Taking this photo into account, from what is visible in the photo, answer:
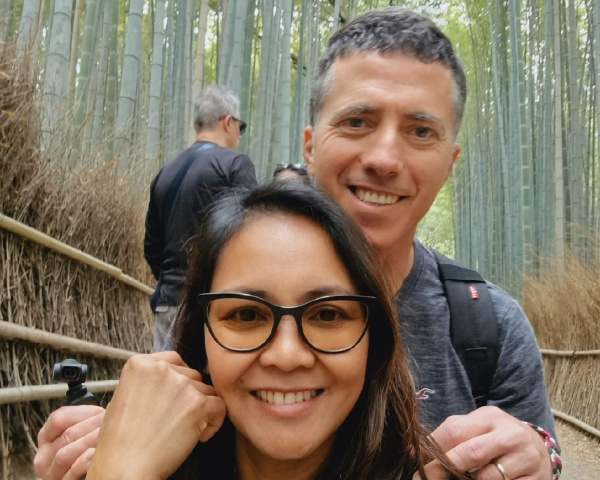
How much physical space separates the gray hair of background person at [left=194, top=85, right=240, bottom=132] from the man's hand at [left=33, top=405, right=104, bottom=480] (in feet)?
8.04

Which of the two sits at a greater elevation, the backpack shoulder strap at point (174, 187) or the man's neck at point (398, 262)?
the backpack shoulder strap at point (174, 187)

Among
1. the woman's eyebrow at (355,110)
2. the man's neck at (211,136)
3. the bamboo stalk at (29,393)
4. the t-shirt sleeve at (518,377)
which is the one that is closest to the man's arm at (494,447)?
the t-shirt sleeve at (518,377)

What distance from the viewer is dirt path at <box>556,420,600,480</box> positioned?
4369 mm

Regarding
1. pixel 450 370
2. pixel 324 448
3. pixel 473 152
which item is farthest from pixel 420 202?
pixel 473 152

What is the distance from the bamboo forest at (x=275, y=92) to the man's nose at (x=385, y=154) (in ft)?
3.09

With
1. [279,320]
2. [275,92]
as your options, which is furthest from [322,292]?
[275,92]

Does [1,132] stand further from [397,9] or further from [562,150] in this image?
[562,150]

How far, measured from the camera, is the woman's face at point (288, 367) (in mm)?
961

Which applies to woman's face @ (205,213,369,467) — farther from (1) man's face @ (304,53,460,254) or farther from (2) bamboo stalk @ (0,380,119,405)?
(2) bamboo stalk @ (0,380,119,405)

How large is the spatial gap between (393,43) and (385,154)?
228mm

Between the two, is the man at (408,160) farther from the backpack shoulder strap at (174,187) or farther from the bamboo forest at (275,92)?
the backpack shoulder strap at (174,187)

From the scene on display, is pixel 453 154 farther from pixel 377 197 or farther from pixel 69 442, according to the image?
pixel 69 442

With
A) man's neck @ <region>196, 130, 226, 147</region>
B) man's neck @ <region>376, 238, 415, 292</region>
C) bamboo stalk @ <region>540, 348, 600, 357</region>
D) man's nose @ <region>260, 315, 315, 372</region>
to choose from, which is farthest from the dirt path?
man's nose @ <region>260, 315, 315, 372</region>

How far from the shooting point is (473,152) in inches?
550
